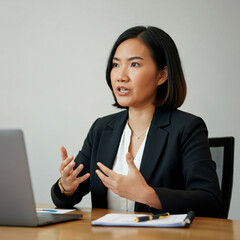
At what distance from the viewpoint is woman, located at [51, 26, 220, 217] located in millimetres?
1883

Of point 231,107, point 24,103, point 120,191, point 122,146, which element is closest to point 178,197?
point 120,191

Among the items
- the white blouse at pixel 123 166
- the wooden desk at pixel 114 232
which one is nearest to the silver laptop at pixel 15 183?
the wooden desk at pixel 114 232

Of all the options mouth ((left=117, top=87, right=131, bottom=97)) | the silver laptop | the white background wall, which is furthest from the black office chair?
the white background wall

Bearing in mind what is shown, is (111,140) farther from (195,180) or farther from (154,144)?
(195,180)

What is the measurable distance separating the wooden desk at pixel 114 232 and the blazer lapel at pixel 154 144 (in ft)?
2.00

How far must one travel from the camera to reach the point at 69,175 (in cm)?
189

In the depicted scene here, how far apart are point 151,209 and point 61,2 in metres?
2.79

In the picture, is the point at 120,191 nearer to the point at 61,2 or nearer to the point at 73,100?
the point at 73,100

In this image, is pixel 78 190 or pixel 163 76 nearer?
pixel 78 190

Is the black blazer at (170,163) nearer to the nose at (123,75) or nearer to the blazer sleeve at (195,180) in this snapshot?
the blazer sleeve at (195,180)

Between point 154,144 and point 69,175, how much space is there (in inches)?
16.8

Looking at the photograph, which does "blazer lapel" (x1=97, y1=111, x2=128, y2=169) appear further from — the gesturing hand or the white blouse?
the gesturing hand

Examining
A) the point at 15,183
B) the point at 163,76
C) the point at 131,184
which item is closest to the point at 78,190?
the point at 131,184

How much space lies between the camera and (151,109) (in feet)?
7.36
